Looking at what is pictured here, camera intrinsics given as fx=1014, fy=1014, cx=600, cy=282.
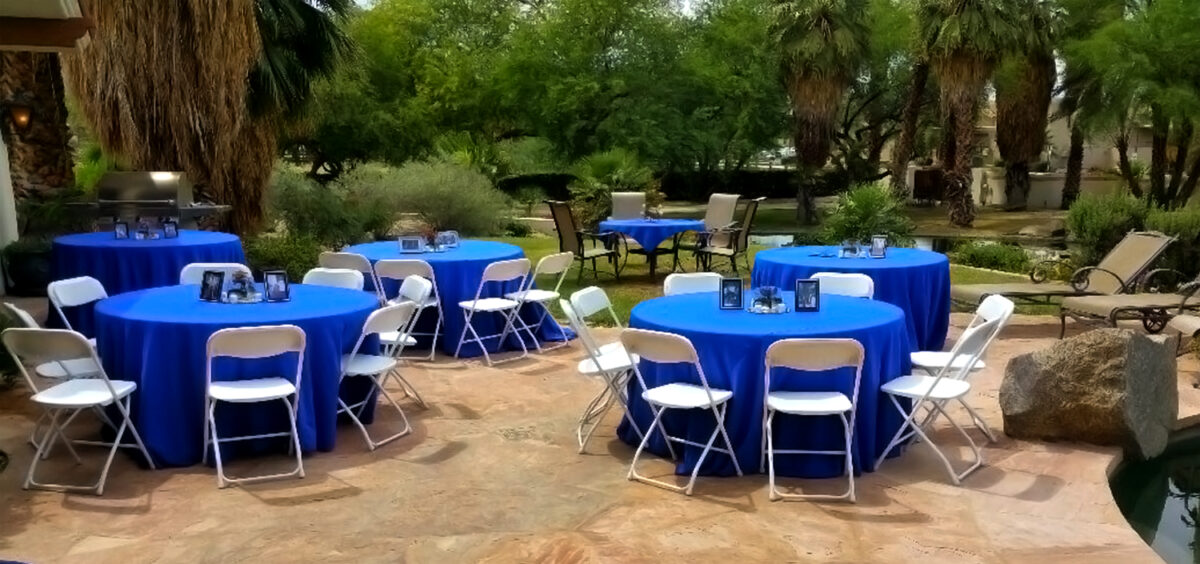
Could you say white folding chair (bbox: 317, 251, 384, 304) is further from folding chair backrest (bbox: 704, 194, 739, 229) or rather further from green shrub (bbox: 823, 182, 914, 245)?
folding chair backrest (bbox: 704, 194, 739, 229)

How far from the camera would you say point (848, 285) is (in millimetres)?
6535

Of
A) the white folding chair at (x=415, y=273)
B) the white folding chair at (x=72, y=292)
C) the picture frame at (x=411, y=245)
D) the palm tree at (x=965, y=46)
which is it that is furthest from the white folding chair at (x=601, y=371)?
the palm tree at (x=965, y=46)

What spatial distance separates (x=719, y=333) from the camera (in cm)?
480

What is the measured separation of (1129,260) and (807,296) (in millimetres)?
5192

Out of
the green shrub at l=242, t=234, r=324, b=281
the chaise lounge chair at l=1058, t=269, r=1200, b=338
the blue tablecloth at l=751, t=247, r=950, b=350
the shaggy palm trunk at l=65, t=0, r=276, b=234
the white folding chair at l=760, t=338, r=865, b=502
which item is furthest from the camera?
the green shrub at l=242, t=234, r=324, b=281

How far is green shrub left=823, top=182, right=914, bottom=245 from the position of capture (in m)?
12.1

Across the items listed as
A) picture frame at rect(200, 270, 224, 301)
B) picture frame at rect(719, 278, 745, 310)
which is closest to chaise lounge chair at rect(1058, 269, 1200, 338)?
picture frame at rect(719, 278, 745, 310)

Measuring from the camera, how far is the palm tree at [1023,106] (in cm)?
2339

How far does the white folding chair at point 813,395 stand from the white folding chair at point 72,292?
3.94 metres

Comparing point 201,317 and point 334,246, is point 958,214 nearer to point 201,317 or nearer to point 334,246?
point 334,246

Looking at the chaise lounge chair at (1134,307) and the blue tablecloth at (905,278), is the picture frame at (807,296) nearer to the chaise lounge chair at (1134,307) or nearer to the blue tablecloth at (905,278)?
the blue tablecloth at (905,278)

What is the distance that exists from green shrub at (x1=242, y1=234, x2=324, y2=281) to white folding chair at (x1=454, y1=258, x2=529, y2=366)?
3448 mm

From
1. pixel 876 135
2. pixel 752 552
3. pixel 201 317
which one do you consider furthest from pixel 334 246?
pixel 876 135

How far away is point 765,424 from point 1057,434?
1.84 metres
